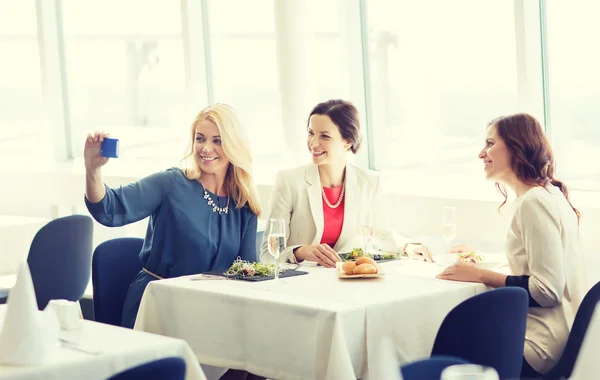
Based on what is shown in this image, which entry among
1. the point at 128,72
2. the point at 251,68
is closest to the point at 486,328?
the point at 251,68

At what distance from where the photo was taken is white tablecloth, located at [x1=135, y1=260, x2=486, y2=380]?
3.13 meters

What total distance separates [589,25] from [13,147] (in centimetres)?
491

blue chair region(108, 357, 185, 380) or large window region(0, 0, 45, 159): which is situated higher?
large window region(0, 0, 45, 159)

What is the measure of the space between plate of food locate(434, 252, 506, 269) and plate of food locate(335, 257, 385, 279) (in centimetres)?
32

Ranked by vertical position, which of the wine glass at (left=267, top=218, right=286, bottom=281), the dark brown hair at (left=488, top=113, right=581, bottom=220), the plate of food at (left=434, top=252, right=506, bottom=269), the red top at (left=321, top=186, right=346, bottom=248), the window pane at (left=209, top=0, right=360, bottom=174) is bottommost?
the plate of food at (left=434, top=252, right=506, bottom=269)

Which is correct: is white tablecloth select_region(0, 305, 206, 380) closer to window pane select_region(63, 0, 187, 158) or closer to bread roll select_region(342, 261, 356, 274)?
bread roll select_region(342, 261, 356, 274)

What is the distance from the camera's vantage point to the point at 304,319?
3.16 m

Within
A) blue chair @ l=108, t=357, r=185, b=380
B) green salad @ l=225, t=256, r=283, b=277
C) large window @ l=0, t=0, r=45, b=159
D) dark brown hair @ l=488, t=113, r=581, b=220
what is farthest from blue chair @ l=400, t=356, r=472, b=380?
large window @ l=0, t=0, r=45, b=159

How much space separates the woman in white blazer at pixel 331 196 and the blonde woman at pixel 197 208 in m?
0.17

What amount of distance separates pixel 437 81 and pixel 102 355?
3.42 m

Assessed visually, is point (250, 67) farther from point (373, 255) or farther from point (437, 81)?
point (373, 255)

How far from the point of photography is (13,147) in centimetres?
790

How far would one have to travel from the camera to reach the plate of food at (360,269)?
358 cm

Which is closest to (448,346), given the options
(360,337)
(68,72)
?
(360,337)
